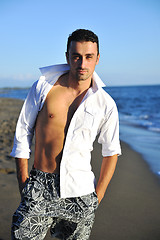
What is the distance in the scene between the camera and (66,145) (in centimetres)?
196

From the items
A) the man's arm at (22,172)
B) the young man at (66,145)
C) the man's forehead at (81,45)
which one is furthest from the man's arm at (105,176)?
the man's forehead at (81,45)

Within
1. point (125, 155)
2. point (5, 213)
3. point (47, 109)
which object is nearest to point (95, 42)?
point (47, 109)

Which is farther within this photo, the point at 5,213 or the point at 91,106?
the point at 5,213

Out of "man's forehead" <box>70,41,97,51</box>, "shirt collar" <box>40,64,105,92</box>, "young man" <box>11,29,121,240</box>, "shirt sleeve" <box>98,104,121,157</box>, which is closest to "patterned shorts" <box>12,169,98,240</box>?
"young man" <box>11,29,121,240</box>

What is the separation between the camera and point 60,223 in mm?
2076

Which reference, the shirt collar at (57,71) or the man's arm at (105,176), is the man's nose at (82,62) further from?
the man's arm at (105,176)

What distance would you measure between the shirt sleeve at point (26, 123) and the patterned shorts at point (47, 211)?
19 centimetres

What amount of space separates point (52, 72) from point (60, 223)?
47.6 inches

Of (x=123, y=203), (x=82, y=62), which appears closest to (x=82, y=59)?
(x=82, y=62)

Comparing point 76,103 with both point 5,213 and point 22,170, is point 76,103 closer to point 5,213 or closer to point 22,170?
point 22,170

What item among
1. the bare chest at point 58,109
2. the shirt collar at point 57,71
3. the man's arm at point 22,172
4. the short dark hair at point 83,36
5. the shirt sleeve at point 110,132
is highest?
the short dark hair at point 83,36

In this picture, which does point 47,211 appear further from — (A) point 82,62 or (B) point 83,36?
(B) point 83,36

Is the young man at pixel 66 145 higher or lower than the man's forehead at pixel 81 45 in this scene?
lower

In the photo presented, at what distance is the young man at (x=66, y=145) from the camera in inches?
75.9
